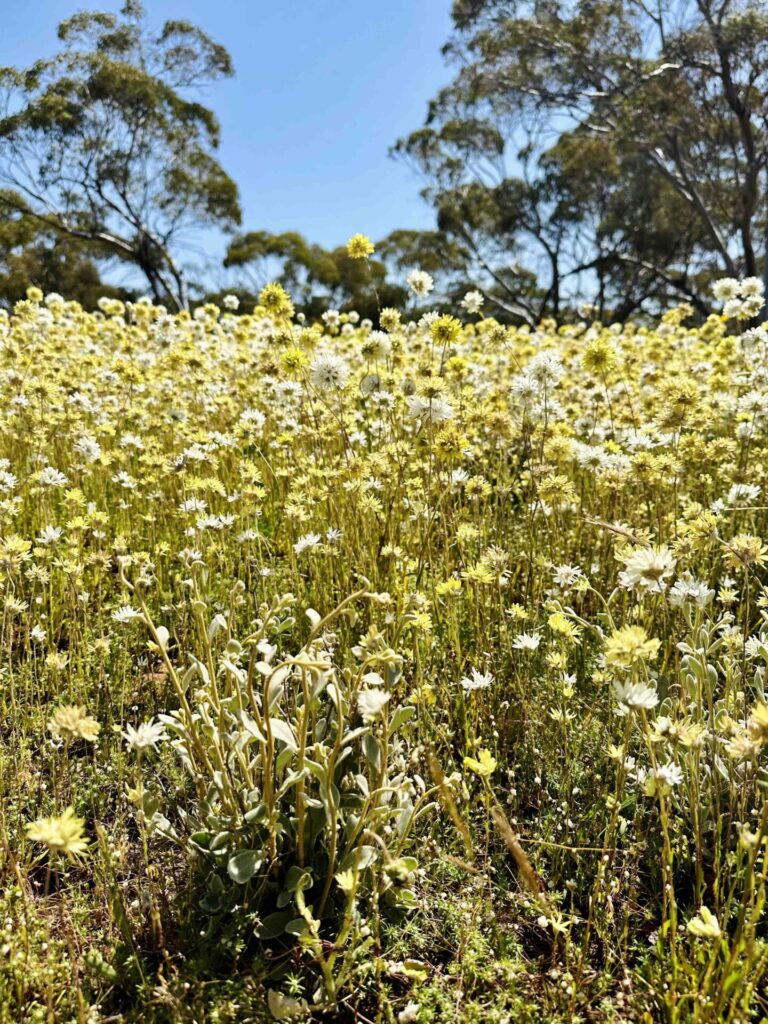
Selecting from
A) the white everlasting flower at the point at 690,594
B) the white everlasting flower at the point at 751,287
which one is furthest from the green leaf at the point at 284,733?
the white everlasting flower at the point at 751,287

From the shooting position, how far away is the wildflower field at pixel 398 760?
1329 mm

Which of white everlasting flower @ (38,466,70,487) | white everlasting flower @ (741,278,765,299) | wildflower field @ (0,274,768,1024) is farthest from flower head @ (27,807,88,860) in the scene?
white everlasting flower @ (741,278,765,299)

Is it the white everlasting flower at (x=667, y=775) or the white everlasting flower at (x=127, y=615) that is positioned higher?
the white everlasting flower at (x=127, y=615)

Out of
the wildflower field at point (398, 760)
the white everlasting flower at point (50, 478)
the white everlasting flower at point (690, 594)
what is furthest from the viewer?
the white everlasting flower at point (50, 478)

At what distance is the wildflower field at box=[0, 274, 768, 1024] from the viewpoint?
1329mm

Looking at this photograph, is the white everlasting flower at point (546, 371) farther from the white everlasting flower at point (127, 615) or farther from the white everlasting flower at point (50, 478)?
the white everlasting flower at point (50, 478)

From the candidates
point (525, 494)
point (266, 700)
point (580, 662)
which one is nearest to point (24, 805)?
point (266, 700)

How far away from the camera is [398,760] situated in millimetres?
1652

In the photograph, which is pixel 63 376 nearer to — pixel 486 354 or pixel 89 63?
pixel 486 354

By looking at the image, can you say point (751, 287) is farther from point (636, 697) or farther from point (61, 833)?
point (61, 833)

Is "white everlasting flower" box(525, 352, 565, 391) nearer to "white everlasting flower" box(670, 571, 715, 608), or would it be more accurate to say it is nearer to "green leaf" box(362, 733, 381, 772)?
"white everlasting flower" box(670, 571, 715, 608)

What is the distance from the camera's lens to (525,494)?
3.88 metres

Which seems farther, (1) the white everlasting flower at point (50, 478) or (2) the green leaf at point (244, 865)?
(1) the white everlasting flower at point (50, 478)

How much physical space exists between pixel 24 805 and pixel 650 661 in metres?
1.89
